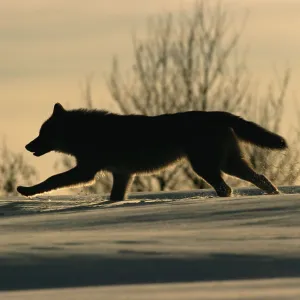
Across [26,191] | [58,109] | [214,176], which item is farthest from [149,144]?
[26,191]

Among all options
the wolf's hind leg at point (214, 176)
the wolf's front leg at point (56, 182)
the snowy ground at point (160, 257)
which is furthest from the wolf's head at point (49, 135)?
the snowy ground at point (160, 257)

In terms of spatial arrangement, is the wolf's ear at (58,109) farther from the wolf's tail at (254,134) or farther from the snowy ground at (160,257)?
the snowy ground at (160,257)

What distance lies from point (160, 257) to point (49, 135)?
805 cm

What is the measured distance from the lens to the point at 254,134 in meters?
10.8

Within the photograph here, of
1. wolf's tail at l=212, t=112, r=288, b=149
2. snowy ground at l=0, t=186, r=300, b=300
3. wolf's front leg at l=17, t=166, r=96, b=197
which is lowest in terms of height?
wolf's front leg at l=17, t=166, r=96, b=197

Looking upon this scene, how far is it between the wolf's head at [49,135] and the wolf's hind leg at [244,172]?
2.31 meters

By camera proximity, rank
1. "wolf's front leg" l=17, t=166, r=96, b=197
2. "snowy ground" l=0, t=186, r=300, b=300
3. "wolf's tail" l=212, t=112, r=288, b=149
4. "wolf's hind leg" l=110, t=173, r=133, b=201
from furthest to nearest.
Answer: "wolf's hind leg" l=110, t=173, r=133, b=201
"wolf's tail" l=212, t=112, r=288, b=149
"wolf's front leg" l=17, t=166, r=96, b=197
"snowy ground" l=0, t=186, r=300, b=300

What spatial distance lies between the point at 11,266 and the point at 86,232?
1.37 metres

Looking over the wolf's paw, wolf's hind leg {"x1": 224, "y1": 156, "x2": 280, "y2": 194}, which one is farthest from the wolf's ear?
wolf's hind leg {"x1": 224, "y1": 156, "x2": 280, "y2": 194}

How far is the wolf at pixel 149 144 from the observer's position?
10766mm

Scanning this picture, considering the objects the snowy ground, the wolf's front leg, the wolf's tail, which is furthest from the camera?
the wolf's tail

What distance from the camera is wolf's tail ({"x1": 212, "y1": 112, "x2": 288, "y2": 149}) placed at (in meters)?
10.8

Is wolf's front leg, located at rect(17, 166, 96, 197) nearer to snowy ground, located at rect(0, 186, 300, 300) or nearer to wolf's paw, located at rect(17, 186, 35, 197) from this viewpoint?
wolf's paw, located at rect(17, 186, 35, 197)

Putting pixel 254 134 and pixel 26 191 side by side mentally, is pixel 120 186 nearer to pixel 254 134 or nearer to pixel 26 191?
pixel 26 191
